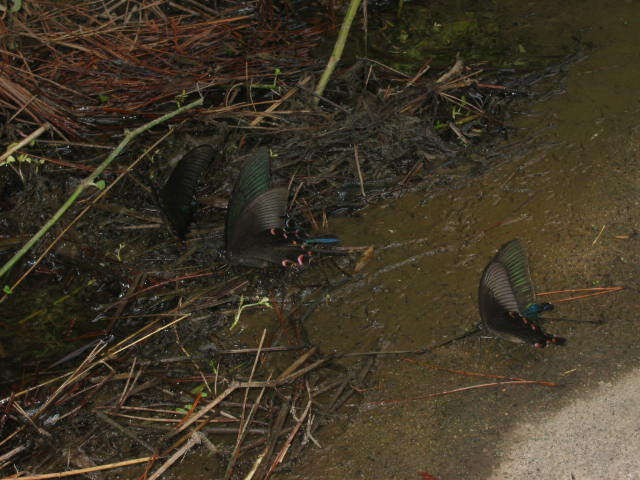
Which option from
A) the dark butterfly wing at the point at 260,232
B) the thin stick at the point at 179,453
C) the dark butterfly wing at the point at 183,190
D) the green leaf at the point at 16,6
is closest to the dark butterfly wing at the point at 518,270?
the dark butterfly wing at the point at 260,232

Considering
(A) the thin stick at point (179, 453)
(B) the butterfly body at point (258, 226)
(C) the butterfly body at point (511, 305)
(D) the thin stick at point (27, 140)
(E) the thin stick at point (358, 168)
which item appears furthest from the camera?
(D) the thin stick at point (27, 140)

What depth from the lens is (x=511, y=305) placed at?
2391mm

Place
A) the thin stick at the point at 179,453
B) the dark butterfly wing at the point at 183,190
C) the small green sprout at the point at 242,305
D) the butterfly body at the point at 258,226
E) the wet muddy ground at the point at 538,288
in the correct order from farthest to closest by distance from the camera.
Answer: the dark butterfly wing at the point at 183,190 < the butterfly body at the point at 258,226 < the small green sprout at the point at 242,305 < the thin stick at the point at 179,453 < the wet muddy ground at the point at 538,288

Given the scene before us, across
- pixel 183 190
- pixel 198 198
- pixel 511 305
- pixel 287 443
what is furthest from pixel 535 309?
pixel 198 198

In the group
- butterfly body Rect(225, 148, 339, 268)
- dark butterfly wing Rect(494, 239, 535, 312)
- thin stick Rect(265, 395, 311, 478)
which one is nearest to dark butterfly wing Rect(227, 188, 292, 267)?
butterfly body Rect(225, 148, 339, 268)

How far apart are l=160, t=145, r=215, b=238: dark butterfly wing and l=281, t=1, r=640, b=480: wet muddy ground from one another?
77cm

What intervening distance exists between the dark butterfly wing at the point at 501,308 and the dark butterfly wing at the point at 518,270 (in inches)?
2.5

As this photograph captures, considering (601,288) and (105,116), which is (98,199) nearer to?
(105,116)

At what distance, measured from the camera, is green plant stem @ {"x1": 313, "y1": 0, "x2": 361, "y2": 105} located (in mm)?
3362

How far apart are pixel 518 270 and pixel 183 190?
1610mm

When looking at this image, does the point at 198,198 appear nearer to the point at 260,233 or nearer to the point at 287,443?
the point at 260,233

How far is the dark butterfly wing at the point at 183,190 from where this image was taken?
9.70ft

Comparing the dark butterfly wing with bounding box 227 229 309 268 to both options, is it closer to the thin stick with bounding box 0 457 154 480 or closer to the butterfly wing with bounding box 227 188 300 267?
the butterfly wing with bounding box 227 188 300 267

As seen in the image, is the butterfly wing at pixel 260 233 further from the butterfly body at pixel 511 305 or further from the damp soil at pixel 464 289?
the butterfly body at pixel 511 305
